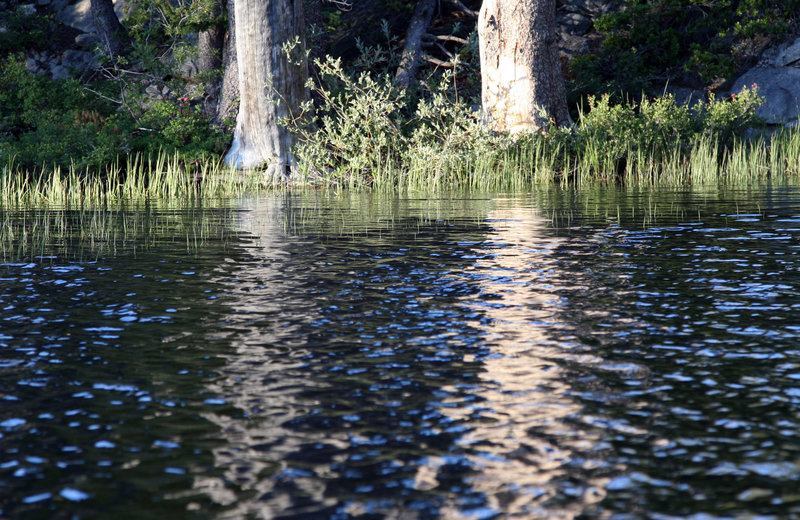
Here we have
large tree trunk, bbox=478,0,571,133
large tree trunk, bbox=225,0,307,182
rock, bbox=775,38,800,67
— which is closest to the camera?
large tree trunk, bbox=225,0,307,182

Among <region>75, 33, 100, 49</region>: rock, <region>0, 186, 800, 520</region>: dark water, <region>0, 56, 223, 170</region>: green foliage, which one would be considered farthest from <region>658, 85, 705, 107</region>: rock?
<region>75, 33, 100, 49</region>: rock

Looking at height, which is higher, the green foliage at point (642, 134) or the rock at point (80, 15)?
the rock at point (80, 15)

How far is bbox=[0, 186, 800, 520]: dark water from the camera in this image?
8.69ft

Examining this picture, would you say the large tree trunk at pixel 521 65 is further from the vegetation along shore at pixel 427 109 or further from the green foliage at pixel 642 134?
the green foliage at pixel 642 134

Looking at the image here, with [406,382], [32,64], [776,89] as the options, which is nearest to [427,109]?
[776,89]

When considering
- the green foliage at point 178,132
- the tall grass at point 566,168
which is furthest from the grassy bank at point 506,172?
the green foliage at point 178,132

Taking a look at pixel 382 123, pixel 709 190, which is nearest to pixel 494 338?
pixel 709 190

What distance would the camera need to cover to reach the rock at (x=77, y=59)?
28170 millimetres

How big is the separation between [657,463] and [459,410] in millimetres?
789

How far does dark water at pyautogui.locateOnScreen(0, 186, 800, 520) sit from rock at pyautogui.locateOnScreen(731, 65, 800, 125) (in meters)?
14.5

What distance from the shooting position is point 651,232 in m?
8.29

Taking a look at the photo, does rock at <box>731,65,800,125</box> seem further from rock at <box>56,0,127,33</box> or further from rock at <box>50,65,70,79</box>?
rock at <box>56,0,127,33</box>

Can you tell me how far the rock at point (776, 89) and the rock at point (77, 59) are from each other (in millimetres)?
18871

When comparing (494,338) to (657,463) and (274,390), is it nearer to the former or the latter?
(274,390)
